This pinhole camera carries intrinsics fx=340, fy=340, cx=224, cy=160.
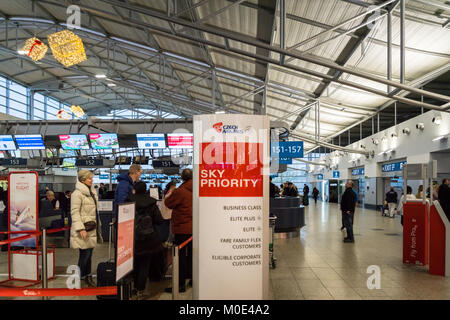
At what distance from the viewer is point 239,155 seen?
3.36m

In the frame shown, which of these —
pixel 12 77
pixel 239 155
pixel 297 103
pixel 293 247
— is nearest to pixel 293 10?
pixel 293 247

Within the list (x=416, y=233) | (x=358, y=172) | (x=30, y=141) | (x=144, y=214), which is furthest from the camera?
(x=358, y=172)

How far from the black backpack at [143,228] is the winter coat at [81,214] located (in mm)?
994

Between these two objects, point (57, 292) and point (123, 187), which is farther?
point (123, 187)

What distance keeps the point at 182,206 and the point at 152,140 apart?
9.48 metres

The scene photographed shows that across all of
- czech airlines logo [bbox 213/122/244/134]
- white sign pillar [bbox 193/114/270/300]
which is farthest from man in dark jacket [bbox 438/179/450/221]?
czech airlines logo [bbox 213/122/244/134]

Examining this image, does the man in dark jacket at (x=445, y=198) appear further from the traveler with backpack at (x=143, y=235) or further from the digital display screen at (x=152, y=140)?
the digital display screen at (x=152, y=140)

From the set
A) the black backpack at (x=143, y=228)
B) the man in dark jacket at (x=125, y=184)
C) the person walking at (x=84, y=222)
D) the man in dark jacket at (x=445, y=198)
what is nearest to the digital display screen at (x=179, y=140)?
the man in dark jacket at (x=125, y=184)

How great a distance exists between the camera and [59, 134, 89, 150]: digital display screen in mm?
14586

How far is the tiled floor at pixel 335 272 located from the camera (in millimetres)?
5039

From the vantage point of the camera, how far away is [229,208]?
3375 mm

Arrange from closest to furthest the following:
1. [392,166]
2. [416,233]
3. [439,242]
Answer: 1. [439,242]
2. [416,233]
3. [392,166]

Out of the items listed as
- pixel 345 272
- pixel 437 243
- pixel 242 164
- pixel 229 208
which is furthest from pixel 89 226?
pixel 437 243

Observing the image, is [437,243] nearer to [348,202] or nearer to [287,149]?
[348,202]
